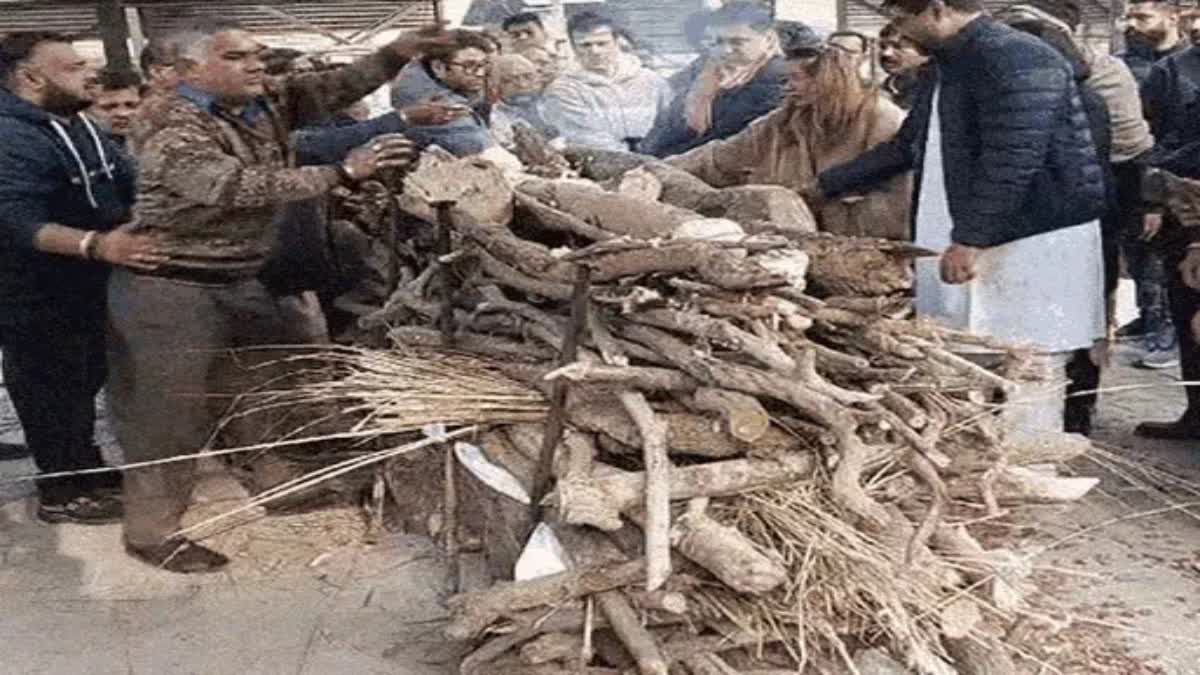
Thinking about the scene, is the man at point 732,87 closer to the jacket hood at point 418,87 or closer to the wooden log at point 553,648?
the jacket hood at point 418,87

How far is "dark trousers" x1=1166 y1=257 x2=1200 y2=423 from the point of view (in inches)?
215

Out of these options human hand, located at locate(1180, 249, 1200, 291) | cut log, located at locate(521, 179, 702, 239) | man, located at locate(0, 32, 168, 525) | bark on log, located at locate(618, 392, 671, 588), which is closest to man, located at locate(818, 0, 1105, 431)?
human hand, located at locate(1180, 249, 1200, 291)

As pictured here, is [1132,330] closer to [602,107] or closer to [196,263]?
[602,107]

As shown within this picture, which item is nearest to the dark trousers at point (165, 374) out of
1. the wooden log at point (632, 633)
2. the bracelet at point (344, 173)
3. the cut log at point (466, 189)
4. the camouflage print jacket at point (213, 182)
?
the camouflage print jacket at point (213, 182)

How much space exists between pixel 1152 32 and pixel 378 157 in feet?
14.4

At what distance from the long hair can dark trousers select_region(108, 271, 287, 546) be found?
2.35 meters

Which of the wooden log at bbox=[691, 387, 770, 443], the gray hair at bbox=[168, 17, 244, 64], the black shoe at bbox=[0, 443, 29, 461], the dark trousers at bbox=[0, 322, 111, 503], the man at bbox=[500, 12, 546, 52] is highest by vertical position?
the gray hair at bbox=[168, 17, 244, 64]

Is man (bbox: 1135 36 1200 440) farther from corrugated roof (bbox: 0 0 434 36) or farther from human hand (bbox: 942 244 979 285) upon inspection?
corrugated roof (bbox: 0 0 434 36)

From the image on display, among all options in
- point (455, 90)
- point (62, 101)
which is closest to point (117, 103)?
point (62, 101)

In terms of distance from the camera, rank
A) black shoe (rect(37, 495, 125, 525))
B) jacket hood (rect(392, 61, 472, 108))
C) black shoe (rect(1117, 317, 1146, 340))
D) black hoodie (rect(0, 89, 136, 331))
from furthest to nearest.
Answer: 1. black shoe (rect(1117, 317, 1146, 340))
2. jacket hood (rect(392, 61, 472, 108))
3. black shoe (rect(37, 495, 125, 525))
4. black hoodie (rect(0, 89, 136, 331))

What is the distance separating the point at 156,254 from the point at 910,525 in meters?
2.74

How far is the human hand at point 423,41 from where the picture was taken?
16.6 feet

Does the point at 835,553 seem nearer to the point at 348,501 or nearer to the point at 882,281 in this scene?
the point at 882,281

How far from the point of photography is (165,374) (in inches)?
180
